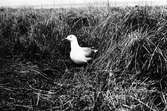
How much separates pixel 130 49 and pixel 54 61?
41.1 inches

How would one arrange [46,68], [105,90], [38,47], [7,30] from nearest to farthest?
1. [105,90]
2. [46,68]
3. [38,47]
4. [7,30]

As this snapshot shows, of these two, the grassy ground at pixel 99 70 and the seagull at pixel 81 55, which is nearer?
the grassy ground at pixel 99 70

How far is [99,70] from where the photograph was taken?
3186mm

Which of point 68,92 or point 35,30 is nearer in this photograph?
point 68,92

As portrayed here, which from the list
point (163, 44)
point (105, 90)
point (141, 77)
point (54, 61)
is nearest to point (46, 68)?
point (54, 61)

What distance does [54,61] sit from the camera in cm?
371

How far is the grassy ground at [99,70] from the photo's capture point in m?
2.77

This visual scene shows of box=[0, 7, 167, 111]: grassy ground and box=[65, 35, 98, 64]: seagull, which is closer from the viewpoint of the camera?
box=[0, 7, 167, 111]: grassy ground

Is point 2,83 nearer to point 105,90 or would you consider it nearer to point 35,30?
point 105,90

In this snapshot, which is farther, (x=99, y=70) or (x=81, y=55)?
(x=81, y=55)

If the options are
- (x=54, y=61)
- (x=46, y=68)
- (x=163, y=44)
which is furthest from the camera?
(x=54, y=61)

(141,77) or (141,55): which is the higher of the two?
(141,55)

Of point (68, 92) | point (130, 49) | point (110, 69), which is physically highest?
point (130, 49)

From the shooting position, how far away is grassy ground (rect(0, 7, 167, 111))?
277 cm
